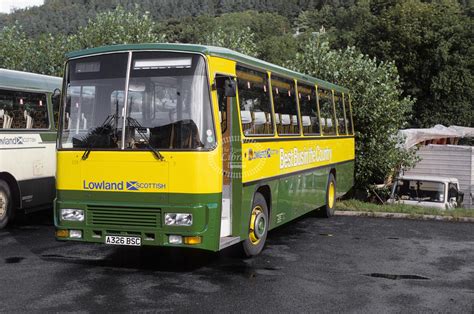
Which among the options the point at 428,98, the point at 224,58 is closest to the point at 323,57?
the point at 224,58

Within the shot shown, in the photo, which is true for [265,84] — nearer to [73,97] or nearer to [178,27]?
[73,97]

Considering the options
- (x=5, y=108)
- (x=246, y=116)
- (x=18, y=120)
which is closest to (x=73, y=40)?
(x=18, y=120)

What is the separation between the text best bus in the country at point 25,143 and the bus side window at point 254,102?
14.0 ft

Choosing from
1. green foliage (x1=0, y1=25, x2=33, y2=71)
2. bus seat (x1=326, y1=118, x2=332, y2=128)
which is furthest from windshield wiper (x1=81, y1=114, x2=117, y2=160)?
green foliage (x1=0, y1=25, x2=33, y2=71)

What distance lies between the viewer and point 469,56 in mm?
51156

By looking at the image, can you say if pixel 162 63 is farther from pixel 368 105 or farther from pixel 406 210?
pixel 368 105

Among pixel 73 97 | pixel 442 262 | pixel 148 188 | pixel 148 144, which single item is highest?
pixel 73 97

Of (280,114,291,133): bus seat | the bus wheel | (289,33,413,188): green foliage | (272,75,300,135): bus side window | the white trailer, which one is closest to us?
the bus wheel

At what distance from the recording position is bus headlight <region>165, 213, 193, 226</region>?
26.5ft

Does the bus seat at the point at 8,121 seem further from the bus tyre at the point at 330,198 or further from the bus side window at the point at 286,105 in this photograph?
the bus tyre at the point at 330,198

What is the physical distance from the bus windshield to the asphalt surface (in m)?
1.78

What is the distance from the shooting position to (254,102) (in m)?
9.77

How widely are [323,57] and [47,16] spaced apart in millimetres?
116417

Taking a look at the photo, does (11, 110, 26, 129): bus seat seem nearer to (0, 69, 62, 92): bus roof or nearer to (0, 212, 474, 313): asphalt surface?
(0, 69, 62, 92): bus roof
